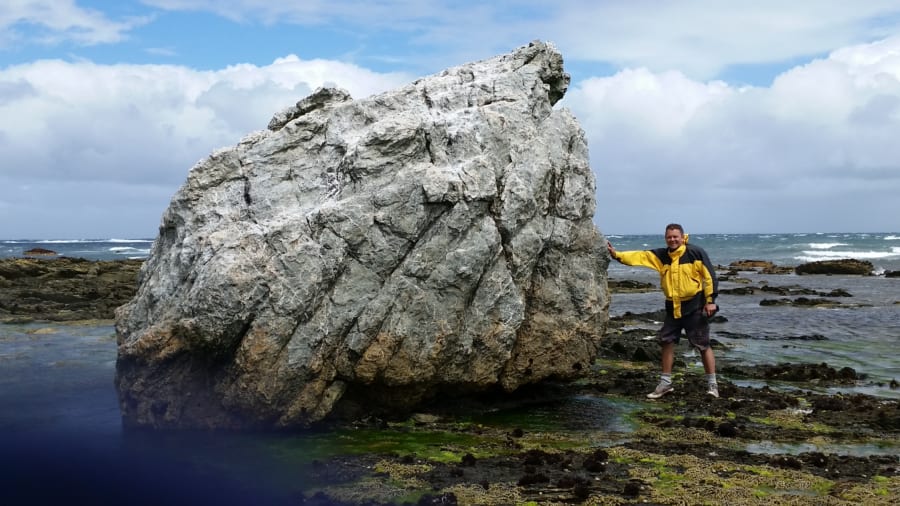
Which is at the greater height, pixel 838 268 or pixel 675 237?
pixel 675 237

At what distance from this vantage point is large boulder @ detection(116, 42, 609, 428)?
33.9 ft

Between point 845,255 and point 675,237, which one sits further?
point 845,255

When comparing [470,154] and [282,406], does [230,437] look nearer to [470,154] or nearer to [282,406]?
[282,406]

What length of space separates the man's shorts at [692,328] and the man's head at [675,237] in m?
1.20

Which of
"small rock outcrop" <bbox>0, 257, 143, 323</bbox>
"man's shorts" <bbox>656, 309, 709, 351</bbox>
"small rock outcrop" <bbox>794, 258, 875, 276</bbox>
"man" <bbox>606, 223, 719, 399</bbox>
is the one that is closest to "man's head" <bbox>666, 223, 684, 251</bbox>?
"man" <bbox>606, 223, 719, 399</bbox>

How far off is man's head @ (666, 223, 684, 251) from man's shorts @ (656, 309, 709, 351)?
3.93 ft

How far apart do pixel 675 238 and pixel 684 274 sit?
67 cm

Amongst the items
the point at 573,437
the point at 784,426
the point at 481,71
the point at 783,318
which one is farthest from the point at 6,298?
the point at 783,318

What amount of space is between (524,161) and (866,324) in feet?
59.2

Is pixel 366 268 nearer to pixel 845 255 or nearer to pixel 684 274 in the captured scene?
pixel 684 274

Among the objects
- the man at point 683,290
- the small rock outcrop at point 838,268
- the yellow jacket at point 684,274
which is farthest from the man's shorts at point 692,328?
the small rock outcrop at point 838,268

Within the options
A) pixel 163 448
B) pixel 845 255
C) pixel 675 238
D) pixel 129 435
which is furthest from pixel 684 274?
pixel 845 255

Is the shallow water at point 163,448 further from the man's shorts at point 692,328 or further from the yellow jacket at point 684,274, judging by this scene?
the yellow jacket at point 684,274

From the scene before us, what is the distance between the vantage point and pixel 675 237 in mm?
12906
